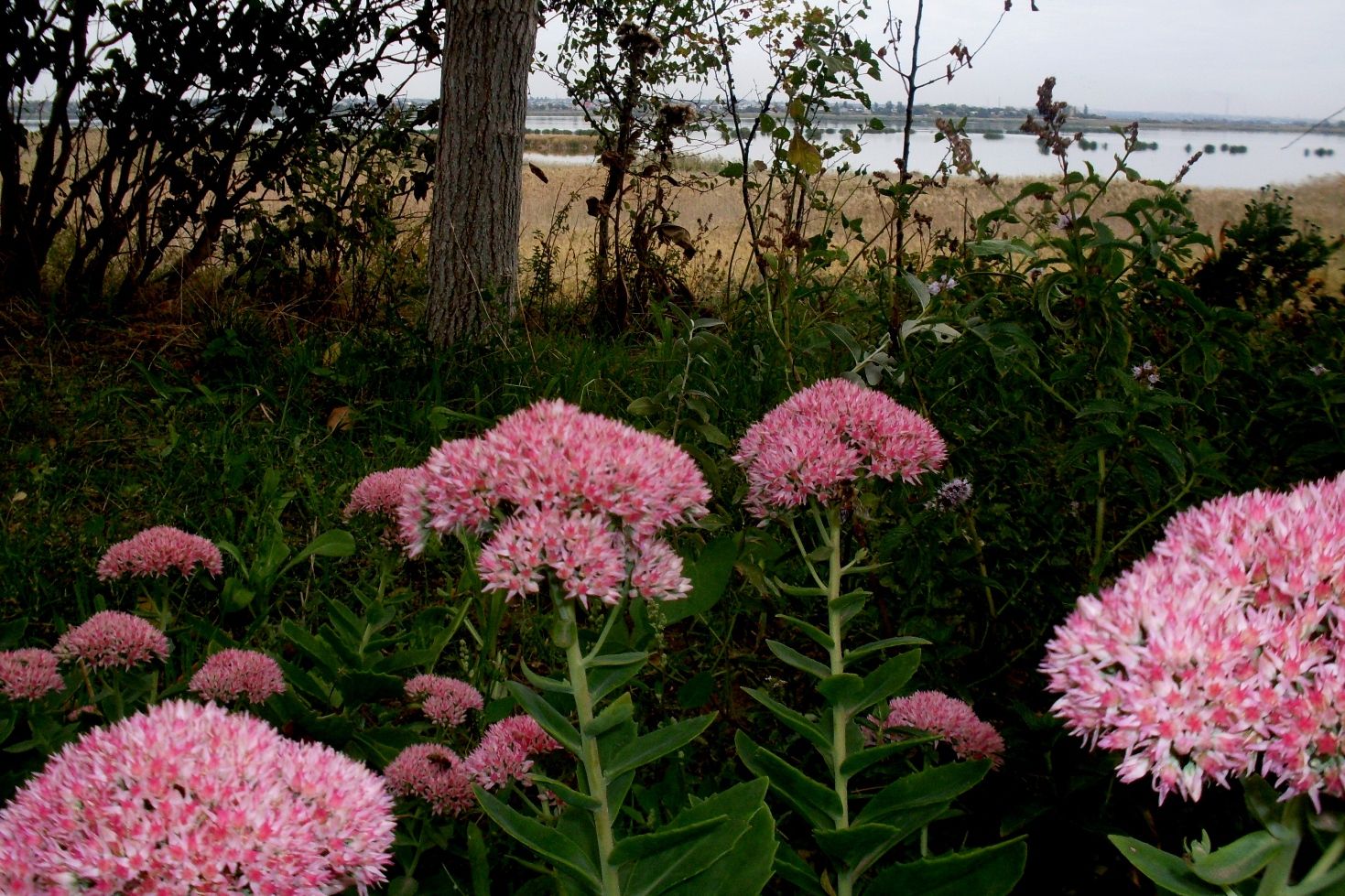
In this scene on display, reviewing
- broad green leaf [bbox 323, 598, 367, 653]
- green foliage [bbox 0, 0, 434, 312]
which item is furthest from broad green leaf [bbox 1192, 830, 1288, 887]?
green foliage [bbox 0, 0, 434, 312]

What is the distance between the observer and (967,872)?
3.71ft

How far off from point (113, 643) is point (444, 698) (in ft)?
1.67

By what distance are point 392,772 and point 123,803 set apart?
585mm

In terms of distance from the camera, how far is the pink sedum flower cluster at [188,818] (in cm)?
85

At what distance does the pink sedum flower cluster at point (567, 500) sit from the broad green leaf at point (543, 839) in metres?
0.22

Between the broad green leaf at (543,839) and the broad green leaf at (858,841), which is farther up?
the broad green leaf at (543,839)

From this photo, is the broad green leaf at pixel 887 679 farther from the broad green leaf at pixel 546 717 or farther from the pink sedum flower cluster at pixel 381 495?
the pink sedum flower cluster at pixel 381 495

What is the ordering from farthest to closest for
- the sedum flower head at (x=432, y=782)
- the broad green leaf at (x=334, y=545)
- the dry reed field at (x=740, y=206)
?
the dry reed field at (x=740, y=206), the broad green leaf at (x=334, y=545), the sedum flower head at (x=432, y=782)

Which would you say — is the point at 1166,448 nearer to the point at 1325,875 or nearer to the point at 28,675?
the point at 1325,875

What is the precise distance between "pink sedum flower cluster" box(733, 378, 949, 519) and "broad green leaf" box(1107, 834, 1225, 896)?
72 centimetres

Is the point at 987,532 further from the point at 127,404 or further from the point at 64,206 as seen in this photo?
the point at 64,206

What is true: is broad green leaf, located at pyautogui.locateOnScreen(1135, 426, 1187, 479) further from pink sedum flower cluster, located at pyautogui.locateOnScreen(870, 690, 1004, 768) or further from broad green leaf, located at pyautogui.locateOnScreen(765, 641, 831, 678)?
broad green leaf, located at pyautogui.locateOnScreen(765, 641, 831, 678)

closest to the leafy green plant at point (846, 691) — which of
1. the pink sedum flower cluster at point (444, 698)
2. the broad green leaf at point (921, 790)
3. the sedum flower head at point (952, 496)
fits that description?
the broad green leaf at point (921, 790)

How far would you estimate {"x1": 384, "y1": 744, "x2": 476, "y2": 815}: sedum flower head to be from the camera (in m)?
1.43
